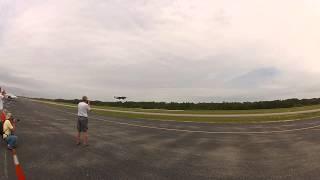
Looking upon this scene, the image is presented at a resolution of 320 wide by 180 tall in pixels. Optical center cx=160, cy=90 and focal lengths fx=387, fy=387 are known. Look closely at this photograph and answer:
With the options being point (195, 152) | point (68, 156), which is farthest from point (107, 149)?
point (195, 152)

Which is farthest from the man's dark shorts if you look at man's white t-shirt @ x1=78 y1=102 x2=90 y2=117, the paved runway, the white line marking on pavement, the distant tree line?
the distant tree line

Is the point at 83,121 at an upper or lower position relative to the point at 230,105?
lower

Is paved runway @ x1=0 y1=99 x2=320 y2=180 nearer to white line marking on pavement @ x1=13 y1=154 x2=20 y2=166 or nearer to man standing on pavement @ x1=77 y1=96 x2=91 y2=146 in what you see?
white line marking on pavement @ x1=13 y1=154 x2=20 y2=166

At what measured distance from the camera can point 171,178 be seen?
36.3 ft

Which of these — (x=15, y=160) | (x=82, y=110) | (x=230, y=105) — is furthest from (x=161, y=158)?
(x=230, y=105)

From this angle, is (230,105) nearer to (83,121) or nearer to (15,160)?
(83,121)

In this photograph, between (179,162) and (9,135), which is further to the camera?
(9,135)

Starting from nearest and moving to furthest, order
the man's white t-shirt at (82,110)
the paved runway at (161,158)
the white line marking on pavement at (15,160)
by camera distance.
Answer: the paved runway at (161,158) → the white line marking on pavement at (15,160) → the man's white t-shirt at (82,110)

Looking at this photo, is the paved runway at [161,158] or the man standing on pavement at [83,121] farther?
the man standing on pavement at [83,121]

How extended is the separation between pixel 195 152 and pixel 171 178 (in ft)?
17.6

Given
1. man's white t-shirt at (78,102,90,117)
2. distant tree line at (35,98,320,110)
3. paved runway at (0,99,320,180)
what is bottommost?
paved runway at (0,99,320,180)

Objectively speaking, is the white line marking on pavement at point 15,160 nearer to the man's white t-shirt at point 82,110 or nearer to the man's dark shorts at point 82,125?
the man's dark shorts at point 82,125

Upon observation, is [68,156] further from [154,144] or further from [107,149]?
[154,144]

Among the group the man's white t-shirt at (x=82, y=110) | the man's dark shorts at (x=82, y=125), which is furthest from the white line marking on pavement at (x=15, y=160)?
the man's white t-shirt at (x=82, y=110)
